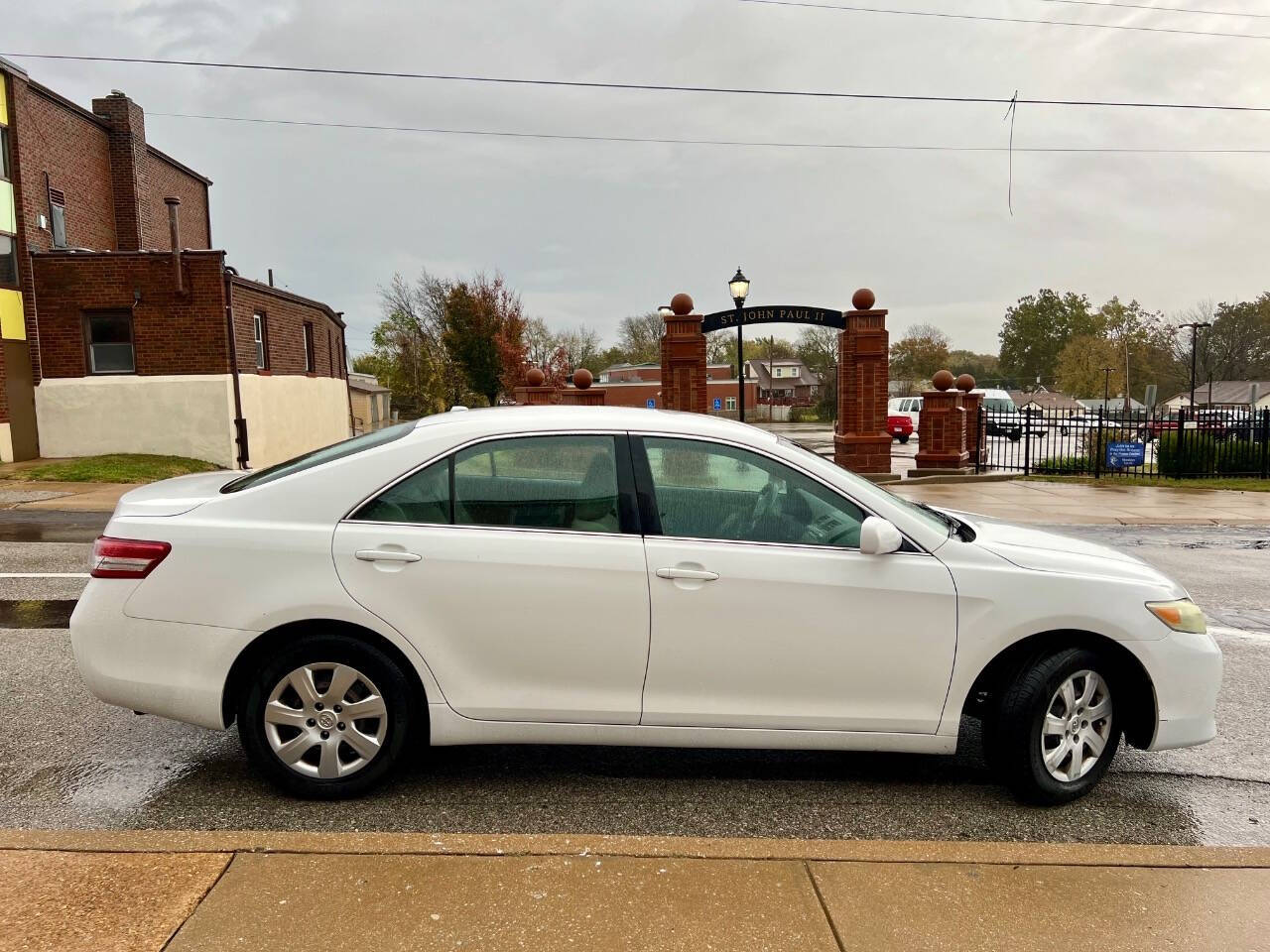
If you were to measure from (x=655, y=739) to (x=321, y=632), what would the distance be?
1383 millimetres

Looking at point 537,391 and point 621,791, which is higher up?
point 537,391

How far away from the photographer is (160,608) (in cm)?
351

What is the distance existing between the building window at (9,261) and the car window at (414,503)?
22.1 m

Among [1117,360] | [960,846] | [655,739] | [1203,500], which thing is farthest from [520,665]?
[1117,360]

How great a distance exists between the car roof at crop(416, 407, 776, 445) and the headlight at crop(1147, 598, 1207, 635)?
5.53 ft

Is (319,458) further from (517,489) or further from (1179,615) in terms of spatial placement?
(1179,615)

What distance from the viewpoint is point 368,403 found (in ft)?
186

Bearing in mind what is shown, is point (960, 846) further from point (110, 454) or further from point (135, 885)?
point (110, 454)

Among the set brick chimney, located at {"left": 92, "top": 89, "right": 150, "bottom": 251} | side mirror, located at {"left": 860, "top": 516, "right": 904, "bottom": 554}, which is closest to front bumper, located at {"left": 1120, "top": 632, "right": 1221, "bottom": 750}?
side mirror, located at {"left": 860, "top": 516, "right": 904, "bottom": 554}

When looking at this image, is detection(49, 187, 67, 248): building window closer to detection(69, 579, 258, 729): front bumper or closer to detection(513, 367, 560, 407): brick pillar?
detection(513, 367, 560, 407): brick pillar

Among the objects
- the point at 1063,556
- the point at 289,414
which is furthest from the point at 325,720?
the point at 289,414

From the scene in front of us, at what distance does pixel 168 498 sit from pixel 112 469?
1709cm

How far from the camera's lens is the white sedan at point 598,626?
347 centimetres

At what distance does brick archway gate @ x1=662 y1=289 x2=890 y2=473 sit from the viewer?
1859cm
